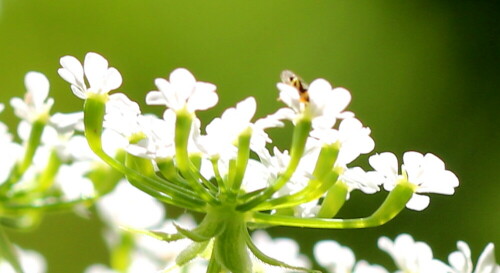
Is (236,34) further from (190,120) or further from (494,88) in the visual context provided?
(190,120)

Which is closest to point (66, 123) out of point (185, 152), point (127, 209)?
point (185, 152)

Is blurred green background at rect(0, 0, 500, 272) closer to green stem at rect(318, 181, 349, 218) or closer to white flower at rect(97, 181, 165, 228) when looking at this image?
white flower at rect(97, 181, 165, 228)

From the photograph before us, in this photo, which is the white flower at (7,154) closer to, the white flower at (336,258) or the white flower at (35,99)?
the white flower at (35,99)

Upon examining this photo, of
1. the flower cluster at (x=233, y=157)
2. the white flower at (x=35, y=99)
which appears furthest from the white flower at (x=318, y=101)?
the white flower at (x=35, y=99)

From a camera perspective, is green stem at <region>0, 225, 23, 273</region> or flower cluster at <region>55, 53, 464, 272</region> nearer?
flower cluster at <region>55, 53, 464, 272</region>

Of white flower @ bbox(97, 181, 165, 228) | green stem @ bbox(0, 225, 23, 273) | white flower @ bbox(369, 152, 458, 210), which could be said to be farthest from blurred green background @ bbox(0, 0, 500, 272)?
white flower @ bbox(369, 152, 458, 210)

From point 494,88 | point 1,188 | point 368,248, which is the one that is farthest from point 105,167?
point 494,88
